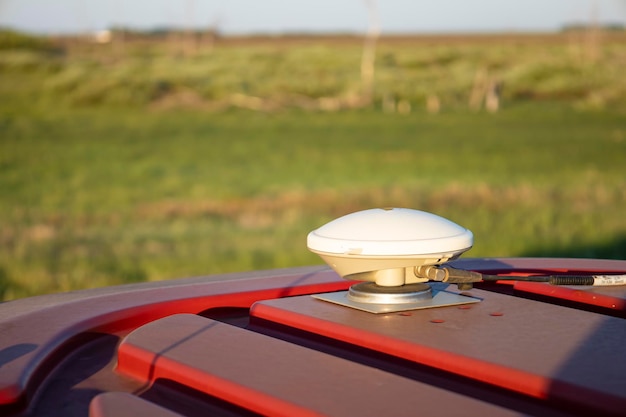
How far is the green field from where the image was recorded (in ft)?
22.3

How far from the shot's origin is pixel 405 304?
1172 mm

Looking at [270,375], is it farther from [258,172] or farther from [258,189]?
[258,172]

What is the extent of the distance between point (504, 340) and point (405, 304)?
18 cm

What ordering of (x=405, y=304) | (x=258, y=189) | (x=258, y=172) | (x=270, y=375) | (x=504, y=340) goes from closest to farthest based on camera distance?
(x=270, y=375) → (x=504, y=340) → (x=405, y=304) → (x=258, y=189) → (x=258, y=172)

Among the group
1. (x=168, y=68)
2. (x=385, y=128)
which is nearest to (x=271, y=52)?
(x=168, y=68)

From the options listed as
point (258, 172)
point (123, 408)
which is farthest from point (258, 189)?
point (123, 408)

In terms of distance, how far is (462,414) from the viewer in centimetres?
80

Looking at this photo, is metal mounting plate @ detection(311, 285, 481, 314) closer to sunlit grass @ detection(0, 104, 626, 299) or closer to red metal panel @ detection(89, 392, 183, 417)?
red metal panel @ detection(89, 392, 183, 417)

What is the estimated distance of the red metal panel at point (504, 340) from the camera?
0.87 meters

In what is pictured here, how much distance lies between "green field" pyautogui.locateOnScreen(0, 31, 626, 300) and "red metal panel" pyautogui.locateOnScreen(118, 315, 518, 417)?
4133 millimetres

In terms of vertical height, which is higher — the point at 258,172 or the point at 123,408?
the point at 123,408

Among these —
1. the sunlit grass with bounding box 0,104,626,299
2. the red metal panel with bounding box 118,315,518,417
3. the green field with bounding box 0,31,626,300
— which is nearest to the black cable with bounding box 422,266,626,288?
the red metal panel with bounding box 118,315,518,417

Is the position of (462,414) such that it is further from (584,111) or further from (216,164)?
(584,111)

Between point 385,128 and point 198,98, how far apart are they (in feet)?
31.1
